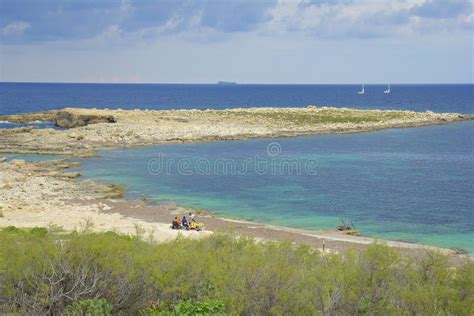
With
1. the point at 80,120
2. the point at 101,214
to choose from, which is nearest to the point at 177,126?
the point at 80,120

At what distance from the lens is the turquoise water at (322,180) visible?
108 ft

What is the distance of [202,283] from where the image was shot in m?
→ 14.2

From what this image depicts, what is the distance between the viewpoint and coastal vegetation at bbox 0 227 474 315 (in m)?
12.8

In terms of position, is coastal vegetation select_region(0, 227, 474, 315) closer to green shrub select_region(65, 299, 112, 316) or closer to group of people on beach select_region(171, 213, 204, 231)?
green shrub select_region(65, 299, 112, 316)

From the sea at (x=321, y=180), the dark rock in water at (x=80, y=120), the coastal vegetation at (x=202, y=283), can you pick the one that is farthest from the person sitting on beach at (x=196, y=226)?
the dark rock in water at (x=80, y=120)

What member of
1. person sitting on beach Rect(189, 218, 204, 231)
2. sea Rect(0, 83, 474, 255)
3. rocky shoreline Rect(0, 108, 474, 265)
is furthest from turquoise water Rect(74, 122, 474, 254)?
person sitting on beach Rect(189, 218, 204, 231)

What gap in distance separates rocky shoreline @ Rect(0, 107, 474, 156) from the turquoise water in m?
4.43

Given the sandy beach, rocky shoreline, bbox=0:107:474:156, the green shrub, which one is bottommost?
the sandy beach

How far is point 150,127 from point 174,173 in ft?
93.6

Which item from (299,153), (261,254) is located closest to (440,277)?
(261,254)

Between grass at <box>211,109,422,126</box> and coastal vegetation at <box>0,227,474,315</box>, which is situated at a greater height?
grass at <box>211,109,422,126</box>

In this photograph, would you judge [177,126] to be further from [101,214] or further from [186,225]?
[186,225]

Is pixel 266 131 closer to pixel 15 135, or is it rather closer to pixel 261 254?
pixel 15 135

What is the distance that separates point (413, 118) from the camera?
308 ft
